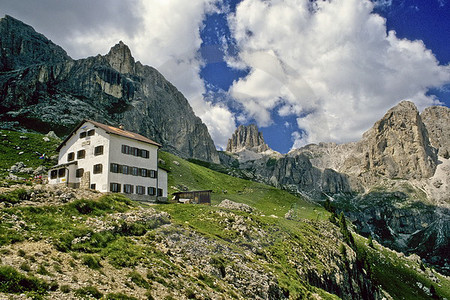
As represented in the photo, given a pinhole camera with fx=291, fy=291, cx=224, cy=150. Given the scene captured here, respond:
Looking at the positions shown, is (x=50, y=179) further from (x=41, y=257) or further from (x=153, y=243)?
(x=41, y=257)

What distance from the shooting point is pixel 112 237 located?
2814 cm

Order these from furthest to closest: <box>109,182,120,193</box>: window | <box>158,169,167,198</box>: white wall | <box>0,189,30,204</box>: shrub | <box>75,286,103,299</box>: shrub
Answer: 1. <box>158,169,167,198</box>: white wall
2. <box>109,182,120,193</box>: window
3. <box>0,189,30,204</box>: shrub
4. <box>75,286,103,299</box>: shrub

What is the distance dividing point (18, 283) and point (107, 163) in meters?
38.1

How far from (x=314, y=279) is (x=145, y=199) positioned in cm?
3546

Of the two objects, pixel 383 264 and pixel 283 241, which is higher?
pixel 283 241

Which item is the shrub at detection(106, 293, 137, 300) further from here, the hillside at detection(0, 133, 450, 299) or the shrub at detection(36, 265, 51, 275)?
the shrub at detection(36, 265, 51, 275)

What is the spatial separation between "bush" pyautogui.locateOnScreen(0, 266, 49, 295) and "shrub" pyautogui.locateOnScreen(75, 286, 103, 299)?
1779mm

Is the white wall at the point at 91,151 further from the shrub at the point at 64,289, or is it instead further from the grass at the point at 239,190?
the grass at the point at 239,190

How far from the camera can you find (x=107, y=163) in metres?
52.3

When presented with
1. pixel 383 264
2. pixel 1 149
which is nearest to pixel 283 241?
pixel 1 149

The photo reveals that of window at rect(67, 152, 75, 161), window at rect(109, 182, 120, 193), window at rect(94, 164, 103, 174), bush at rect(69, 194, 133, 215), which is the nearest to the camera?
bush at rect(69, 194, 133, 215)

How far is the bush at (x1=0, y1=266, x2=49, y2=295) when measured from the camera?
607 inches

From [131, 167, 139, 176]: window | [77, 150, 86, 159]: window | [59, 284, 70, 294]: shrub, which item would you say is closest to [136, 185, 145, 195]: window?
[131, 167, 139, 176]: window

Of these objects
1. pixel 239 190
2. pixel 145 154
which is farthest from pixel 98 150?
pixel 239 190
